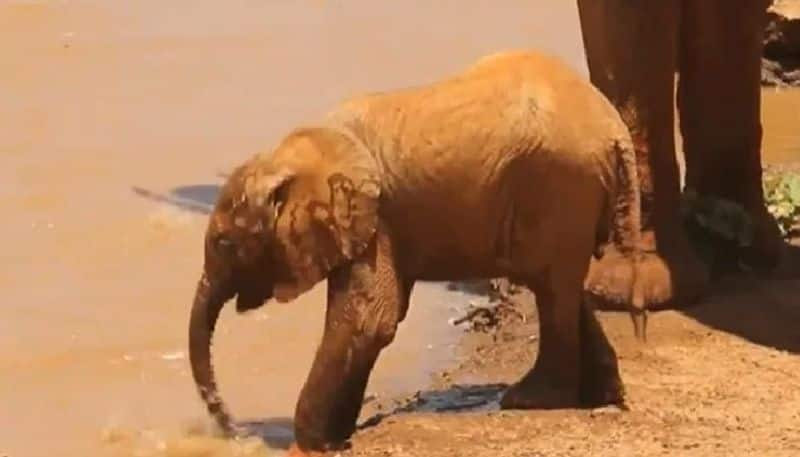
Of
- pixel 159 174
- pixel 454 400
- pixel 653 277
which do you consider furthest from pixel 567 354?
pixel 159 174

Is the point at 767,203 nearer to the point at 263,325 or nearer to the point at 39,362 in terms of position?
the point at 263,325

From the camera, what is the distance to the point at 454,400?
5859mm

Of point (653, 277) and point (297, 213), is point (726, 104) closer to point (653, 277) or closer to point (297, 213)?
point (653, 277)

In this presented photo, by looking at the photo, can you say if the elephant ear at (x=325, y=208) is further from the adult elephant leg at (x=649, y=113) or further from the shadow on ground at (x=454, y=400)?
the adult elephant leg at (x=649, y=113)

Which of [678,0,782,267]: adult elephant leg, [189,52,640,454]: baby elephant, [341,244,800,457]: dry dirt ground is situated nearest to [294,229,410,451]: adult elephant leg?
[189,52,640,454]: baby elephant

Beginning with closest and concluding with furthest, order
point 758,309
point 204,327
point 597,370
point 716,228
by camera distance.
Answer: point 204,327
point 597,370
point 758,309
point 716,228

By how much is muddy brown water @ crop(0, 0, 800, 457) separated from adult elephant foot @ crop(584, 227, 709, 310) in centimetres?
54

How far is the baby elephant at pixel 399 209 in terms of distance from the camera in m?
5.10

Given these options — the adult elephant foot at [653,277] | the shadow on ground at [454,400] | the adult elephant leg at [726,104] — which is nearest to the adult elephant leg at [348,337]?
the shadow on ground at [454,400]

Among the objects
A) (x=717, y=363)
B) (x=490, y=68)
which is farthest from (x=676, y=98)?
(x=490, y=68)

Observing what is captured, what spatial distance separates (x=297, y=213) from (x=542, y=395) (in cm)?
84

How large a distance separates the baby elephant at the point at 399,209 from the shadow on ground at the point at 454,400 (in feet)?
1.50

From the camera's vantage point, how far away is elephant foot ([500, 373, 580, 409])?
545 cm

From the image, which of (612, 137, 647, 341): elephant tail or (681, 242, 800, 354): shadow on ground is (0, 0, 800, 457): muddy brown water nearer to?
(612, 137, 647, 341): elephant tail
